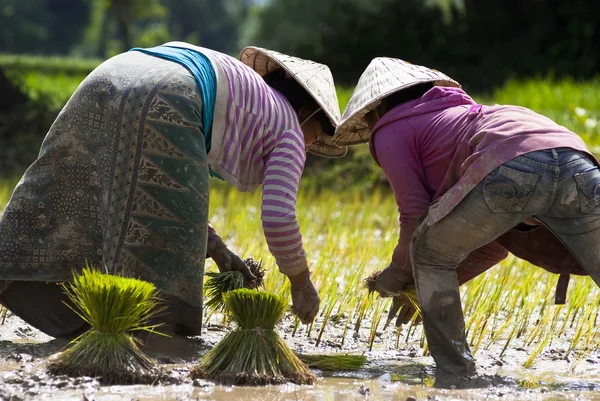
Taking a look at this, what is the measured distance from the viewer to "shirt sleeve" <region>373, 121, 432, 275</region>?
3.75 metres

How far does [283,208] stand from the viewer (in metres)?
3.67

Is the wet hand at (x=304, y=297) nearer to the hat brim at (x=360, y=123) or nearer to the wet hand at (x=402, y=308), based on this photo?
the wet hand at (x=402, y=308)

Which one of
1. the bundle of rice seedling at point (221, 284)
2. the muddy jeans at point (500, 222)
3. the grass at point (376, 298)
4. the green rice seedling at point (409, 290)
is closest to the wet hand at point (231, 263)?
the bundle of rice seedling at point (221, 284)

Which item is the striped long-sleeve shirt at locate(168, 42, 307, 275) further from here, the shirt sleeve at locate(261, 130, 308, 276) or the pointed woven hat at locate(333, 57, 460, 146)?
the pointed woven hat at locate(333, 57, 460, 146)

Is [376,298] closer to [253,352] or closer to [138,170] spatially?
[253,352]

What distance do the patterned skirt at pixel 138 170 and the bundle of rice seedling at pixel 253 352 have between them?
0.32 meters

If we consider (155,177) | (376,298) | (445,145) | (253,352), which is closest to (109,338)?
(253,352)

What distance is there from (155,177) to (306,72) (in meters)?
0.83

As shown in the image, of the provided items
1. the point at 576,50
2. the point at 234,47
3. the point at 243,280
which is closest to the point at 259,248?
the point at 243,280

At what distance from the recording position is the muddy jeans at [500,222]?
345 centimetres

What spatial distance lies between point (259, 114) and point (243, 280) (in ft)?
2.37

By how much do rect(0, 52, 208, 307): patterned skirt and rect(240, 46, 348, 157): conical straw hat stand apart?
0.52 m

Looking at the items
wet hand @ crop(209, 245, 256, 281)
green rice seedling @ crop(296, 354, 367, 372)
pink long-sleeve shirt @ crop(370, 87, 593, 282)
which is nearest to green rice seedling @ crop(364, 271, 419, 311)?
pink long-sleeve shirt @ crop(370, 87, 593, 282)

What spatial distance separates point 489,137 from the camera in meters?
3.54
